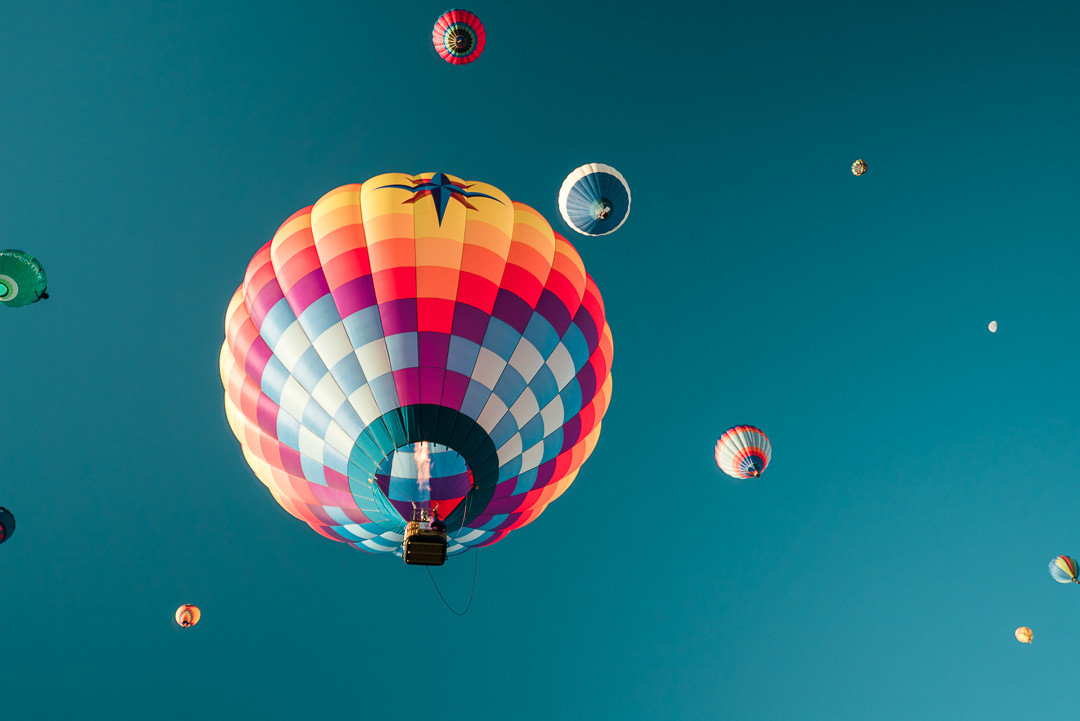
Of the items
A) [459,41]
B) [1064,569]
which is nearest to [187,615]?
[459,41]

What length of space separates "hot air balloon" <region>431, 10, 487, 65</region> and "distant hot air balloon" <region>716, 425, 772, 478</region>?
283 inches

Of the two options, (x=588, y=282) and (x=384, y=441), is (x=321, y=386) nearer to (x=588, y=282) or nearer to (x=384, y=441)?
(x=384, y=441)

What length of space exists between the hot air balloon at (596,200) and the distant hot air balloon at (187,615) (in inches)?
326

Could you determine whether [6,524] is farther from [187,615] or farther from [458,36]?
[458,36]

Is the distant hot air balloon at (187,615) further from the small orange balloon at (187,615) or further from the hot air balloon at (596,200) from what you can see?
the hot air balloon at (596,200)

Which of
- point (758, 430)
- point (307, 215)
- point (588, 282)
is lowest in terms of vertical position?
point (307, 215)

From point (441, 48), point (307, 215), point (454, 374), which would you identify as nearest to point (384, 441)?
point (454, 374)

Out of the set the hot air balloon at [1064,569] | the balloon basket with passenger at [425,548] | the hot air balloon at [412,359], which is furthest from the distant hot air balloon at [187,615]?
the hot air balloon at [1064,569]

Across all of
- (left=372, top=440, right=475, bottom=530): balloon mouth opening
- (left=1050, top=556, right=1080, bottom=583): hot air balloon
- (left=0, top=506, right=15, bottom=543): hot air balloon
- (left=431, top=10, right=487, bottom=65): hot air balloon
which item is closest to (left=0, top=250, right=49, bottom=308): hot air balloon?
(left=0, top=506, right=15, bottom=543): hot air balloon

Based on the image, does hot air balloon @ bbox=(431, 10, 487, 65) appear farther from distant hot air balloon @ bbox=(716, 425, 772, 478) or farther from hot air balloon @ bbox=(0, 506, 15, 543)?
hot air balloon @ bbox=(0, 506, 15, 543)

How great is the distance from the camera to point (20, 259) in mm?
6406

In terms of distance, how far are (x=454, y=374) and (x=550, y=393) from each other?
1183 millimetres

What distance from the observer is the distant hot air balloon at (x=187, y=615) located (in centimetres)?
895

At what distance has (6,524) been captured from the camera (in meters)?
7.89
